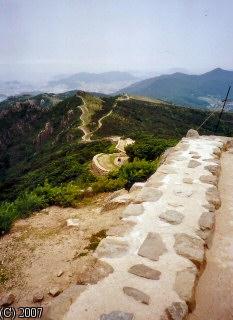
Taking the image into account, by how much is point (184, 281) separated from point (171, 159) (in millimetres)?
4741

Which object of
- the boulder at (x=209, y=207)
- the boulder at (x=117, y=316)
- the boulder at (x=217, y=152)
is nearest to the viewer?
the boulder at (x=117, y=316)

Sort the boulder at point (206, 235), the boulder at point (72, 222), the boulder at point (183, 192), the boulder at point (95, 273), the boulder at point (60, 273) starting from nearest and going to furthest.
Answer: the boulder at point (95, 273)
the boulder at point (206, 235)
the boulder at point (60, 273)
the boulder at point (183, 192)
the boulder at point (72, 222)

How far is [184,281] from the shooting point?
13.3 feet

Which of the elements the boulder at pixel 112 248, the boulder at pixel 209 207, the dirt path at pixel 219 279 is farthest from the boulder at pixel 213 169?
the boulder at pixel 112 248

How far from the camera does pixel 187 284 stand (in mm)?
4012

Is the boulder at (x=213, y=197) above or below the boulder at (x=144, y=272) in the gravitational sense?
above

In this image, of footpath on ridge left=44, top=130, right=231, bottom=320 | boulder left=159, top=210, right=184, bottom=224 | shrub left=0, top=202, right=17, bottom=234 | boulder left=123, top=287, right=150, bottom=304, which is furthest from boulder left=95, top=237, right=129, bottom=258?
shrub left=0, top=202, right=17, bottom=234

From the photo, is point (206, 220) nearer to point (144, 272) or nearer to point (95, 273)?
point (144, 272)

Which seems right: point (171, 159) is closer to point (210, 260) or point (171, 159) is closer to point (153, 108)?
point (210, 260)

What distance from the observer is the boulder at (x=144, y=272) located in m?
4.12

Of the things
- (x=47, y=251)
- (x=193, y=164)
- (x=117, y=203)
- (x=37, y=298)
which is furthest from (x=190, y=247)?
(x=193, y=164)

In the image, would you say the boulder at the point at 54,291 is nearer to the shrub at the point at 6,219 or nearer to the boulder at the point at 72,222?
the boulder at the point at 72,222

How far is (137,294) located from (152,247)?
1003mm

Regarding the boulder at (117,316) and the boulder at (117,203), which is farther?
the boulder at (117,203)
